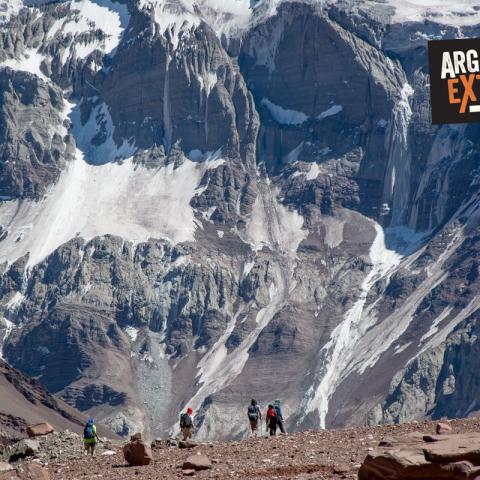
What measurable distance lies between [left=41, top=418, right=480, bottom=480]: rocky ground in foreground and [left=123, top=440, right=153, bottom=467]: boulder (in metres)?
0.26

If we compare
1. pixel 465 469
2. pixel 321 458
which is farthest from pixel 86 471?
pixel 465 469

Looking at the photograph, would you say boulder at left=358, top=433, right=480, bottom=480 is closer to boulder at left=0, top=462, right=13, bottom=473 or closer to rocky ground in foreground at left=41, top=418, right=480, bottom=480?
rocky ground in foreground at left=41, top=418, right=480, bottom=480

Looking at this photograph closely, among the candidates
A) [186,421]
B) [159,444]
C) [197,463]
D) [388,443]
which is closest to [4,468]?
[197,463]

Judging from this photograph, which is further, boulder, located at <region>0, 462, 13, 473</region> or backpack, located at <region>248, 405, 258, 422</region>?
backpack, located at <region>248, 405, 258, 422</region>

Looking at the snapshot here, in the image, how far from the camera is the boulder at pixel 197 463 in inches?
1946

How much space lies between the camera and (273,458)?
50406mm

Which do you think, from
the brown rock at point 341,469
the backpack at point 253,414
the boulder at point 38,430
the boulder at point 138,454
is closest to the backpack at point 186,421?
the backpack at point 253,414

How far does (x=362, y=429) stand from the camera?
5772 cm

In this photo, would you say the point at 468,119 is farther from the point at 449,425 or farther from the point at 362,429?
the point at 362,429

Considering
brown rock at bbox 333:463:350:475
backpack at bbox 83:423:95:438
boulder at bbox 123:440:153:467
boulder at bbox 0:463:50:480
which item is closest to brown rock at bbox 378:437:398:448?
brown rock at bbox 333:463:350:475

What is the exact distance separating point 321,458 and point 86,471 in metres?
8.33

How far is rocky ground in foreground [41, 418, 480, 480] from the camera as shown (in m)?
47.2

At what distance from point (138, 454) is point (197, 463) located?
497 centimetres

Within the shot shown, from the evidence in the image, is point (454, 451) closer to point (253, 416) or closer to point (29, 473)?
point (29, 473)
